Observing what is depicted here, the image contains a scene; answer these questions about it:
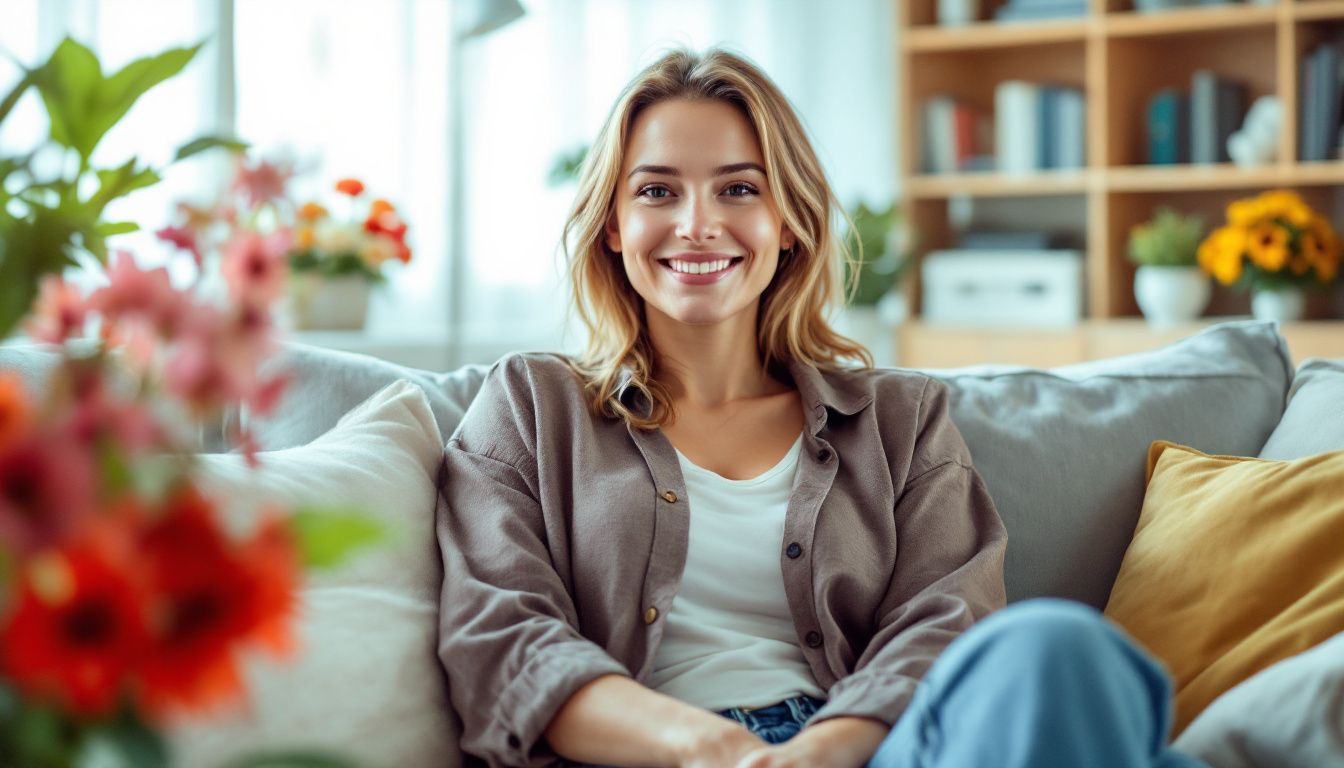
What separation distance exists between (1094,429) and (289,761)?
140cm

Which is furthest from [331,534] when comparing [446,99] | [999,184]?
[999,184]

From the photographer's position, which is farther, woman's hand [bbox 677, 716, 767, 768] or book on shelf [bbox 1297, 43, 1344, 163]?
book on shelf [bbox 1297, 43, 1344, 163]

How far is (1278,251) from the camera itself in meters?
3.48

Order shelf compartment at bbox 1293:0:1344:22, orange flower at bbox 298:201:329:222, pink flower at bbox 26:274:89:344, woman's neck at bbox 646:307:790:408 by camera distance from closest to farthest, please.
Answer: pink flower at bbox 26:274:89:344, woman's neck at bbox 646:307:790:408, orange flower at bbox 298:201:329:222, shelf compartment at bbox 1293:0:1344:22

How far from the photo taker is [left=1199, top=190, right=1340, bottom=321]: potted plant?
3.50 meters

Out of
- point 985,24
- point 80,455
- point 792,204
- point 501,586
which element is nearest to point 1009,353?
point 985,24

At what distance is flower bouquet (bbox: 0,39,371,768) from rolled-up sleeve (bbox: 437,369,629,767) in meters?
0.74

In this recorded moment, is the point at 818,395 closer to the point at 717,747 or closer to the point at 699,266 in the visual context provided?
the point at 699,266

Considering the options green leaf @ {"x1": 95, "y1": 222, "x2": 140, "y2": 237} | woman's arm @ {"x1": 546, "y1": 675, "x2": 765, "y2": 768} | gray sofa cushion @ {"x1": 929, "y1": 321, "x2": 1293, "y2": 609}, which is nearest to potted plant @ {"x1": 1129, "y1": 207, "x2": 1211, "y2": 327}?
gray sofa cushion @ {"x1": 929, "y1": 321, "x2": 1293, "y2": 609}

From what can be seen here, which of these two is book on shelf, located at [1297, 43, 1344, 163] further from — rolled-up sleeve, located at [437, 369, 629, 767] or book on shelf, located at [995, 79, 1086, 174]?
rolled-up sleeve, located at [437, 369, 629, 767]

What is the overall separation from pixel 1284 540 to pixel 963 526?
341 mm

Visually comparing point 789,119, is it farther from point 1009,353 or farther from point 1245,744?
point 1009,353

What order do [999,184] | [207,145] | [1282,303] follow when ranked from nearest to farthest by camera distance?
1. [207,145]
2. [1282,303]
3. [999,184]

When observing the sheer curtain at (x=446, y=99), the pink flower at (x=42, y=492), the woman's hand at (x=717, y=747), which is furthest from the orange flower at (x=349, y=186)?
the pink flower at (x=42, y=492)
